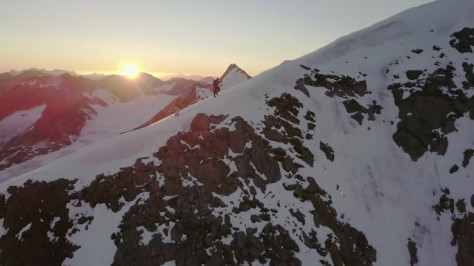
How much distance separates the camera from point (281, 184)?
87.9 ft

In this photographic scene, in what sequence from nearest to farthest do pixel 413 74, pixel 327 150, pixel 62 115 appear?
pixel 327 150 → pixel 413 74 → pixel 62 115

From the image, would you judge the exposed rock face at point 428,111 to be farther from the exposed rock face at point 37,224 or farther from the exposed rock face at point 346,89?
the exposed rock face at point 37,224

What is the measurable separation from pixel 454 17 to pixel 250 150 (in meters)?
34.7

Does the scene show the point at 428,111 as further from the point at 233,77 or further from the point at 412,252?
the point at 233,77

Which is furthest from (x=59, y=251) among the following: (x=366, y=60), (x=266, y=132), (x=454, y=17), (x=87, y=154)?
(x=454, y=17)

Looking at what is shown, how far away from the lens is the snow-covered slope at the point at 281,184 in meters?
23.2

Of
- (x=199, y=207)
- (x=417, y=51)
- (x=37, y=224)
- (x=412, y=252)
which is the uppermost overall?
(x=417, y=51)

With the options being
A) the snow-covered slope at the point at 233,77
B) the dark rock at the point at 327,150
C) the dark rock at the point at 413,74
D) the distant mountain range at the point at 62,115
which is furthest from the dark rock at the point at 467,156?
the distant mountain range at the point at 62,115

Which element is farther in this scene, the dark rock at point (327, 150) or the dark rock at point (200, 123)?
the dark rock at point (327, 150)

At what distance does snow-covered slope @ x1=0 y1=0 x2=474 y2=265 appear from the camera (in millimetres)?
23156

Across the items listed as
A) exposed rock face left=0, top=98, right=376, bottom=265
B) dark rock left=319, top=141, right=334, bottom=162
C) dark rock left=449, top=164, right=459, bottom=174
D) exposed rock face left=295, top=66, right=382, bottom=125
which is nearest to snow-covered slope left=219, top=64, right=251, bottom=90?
exposed rock face left=295, top=66, right=382, bottom=125

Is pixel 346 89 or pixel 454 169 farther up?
pixel 346 89

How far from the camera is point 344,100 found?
35125 millimetres

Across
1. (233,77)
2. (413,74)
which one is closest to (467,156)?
(413,74)
